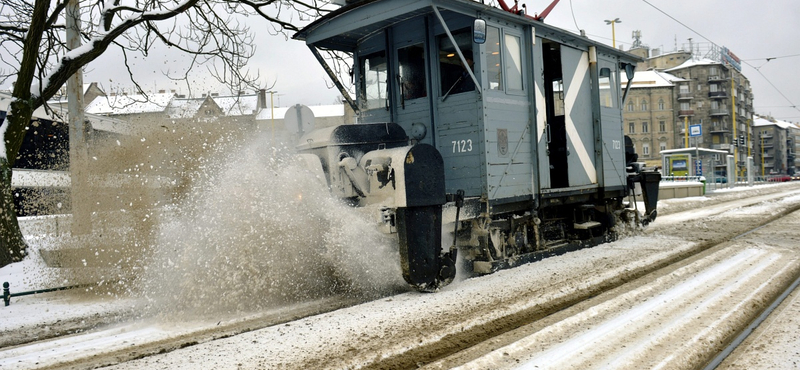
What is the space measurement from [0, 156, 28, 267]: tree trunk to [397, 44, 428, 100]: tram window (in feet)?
20.4

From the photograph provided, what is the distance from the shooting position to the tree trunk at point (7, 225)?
857 cm

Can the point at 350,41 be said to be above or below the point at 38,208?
above

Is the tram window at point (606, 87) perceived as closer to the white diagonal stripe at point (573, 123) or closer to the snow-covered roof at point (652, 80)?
the white diagonal stripe at point (573, 123)

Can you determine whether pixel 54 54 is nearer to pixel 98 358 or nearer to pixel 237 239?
pixel 237 239

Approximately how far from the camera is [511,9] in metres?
7.86

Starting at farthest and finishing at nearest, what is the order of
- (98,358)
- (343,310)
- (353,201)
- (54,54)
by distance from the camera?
1. (54,54)
2. (353,201)
3. (343,310)
4. (98,358)

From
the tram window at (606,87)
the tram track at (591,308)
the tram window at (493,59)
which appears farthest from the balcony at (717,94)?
the tram window at (493,59)

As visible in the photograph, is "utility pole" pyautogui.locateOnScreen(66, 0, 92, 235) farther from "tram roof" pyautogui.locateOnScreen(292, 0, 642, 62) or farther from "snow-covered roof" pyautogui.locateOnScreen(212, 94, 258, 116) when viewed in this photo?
"tram roof" pyautogui.locateOnScreen(292, 0, 642, 62)

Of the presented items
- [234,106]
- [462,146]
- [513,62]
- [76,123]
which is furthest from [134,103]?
[513,62]

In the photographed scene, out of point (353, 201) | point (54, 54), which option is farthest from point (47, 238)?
point (353, 201)

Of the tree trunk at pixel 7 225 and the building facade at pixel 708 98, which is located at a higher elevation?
the building facade at pixel 708 98

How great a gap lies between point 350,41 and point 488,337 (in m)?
5.24

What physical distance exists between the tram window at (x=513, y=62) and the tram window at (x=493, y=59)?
171mm

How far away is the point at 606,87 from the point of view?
1030 cm
